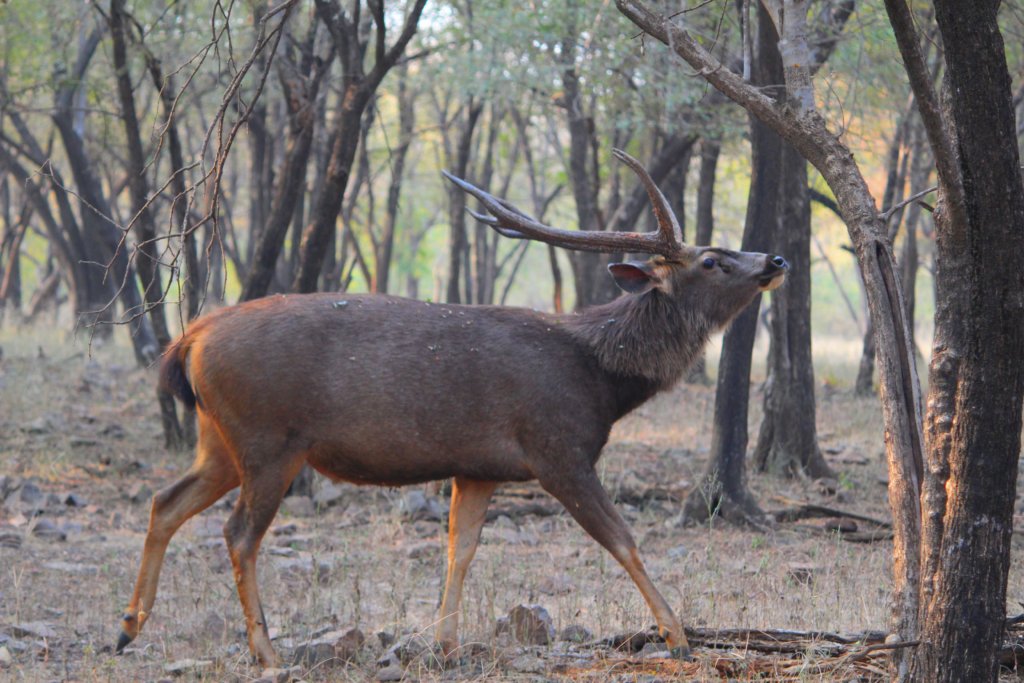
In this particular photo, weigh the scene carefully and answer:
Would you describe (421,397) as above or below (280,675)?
above

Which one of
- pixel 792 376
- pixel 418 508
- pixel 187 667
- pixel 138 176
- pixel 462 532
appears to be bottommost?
pixel 187 667

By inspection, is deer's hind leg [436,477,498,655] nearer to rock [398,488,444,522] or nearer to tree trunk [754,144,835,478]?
rock [398,488,444,522]

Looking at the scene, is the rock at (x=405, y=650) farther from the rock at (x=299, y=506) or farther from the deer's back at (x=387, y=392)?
the rock at (x=299, y=506)

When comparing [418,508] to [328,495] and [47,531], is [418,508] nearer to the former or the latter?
[328,495]

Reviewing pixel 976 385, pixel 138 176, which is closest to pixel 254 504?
pixel 976 385

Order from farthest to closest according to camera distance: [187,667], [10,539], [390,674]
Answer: [10,539], [187,667], [390,674]

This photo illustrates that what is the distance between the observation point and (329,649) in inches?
227

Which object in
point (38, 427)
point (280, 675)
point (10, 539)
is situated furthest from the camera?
point (38, 427)

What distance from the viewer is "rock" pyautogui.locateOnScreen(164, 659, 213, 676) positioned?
5.63 m

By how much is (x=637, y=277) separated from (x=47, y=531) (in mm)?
4816

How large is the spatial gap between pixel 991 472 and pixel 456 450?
277cm

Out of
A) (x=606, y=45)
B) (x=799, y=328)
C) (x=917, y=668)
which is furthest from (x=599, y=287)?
(x=917, y=668)

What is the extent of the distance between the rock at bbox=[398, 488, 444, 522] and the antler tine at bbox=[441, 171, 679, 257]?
3574 mm

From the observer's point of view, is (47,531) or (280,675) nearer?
(280,675)
